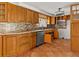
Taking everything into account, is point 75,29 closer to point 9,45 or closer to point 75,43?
point 75,43

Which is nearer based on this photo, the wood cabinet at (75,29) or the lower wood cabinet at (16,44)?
the lower wood cabinet at (16,44)

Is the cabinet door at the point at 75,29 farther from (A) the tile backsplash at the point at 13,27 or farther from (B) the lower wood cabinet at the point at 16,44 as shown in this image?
(A) the tile backsplash at the point at 13,27

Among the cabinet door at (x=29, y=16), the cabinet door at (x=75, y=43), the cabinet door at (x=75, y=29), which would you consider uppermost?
the cabinet door at (x=29, y=16)

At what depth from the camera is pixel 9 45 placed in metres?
5.39

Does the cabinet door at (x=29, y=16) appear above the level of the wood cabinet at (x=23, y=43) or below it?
above

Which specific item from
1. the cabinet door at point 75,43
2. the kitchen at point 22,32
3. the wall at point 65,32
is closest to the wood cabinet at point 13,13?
the kitchen at point 22,32

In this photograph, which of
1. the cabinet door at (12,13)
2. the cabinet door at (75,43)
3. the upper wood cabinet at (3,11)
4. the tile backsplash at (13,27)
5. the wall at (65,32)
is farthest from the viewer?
the wall at (65,32)

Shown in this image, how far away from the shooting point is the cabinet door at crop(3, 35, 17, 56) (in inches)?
205

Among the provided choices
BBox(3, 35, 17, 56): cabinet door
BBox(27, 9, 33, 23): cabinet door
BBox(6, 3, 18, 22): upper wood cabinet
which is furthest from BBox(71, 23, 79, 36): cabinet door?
BBox(3, 35, 17, 56): cabinet door

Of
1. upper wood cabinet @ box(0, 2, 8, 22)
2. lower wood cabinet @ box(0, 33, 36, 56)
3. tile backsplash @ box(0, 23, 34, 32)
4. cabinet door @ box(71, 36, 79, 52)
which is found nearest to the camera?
lower wood cabinet @ box(0, 33, 36, 56)

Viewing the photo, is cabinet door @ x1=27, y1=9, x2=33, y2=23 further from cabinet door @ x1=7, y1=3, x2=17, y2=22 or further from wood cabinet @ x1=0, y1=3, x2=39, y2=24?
cabinet door @ x1=7, y1=3, x2=17, y2=22

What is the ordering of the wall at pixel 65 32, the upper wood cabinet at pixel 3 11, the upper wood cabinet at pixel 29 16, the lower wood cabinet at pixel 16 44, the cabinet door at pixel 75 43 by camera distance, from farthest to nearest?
the wall at pixel 65 32 < the upper wood cabinet at pixel 29 16 < the cabinet door at pixel 75 43 < the upper wood cabinet at pixel 3 11 < the lower wood cabinet at pixel 16 44

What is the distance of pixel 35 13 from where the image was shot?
8602 mm

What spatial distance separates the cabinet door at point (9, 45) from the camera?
521cm
